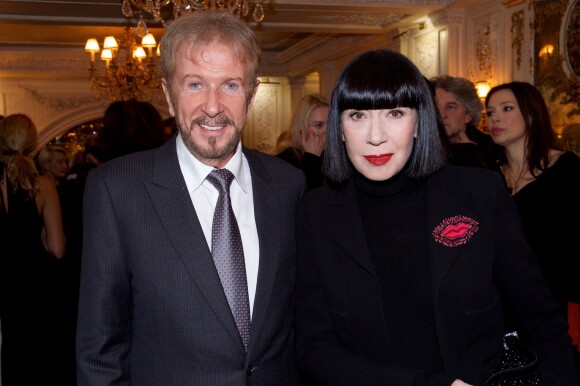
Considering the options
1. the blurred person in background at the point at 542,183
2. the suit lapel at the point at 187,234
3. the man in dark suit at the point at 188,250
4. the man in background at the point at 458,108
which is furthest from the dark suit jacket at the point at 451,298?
the man in background at the point at 458,108

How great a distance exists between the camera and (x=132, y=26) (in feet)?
28.7

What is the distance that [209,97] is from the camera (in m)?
1.69

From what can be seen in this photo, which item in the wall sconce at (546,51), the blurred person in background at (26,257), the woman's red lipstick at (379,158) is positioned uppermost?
the wall sconce at (546,51)

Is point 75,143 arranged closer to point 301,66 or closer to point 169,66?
→ point 301,66

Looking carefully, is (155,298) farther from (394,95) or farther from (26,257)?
(26,257)

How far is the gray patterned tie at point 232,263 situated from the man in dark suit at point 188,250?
2cm

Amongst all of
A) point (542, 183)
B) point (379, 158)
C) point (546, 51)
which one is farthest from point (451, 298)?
point (546, 51)

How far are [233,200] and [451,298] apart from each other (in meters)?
0.66

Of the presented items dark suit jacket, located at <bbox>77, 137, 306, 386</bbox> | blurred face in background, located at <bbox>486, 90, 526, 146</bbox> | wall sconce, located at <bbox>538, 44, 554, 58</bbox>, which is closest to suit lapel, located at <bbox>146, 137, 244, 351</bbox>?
dark suit jacket, located at <bbox>77, 137, 306, 386</bbox>

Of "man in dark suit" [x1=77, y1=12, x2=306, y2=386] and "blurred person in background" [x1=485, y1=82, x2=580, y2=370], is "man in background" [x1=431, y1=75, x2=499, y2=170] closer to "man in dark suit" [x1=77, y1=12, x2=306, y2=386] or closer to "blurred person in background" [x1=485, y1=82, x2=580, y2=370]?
"blurred person in background" [x1=485, y1=82, x2=580, y2=370]

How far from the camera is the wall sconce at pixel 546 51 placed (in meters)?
6.23

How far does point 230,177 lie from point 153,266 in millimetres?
333

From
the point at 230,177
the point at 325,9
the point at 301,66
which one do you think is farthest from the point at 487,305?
the point at 301,66

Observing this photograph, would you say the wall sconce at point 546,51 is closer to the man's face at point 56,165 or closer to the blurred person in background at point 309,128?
the blurred person in background at point 309,128
